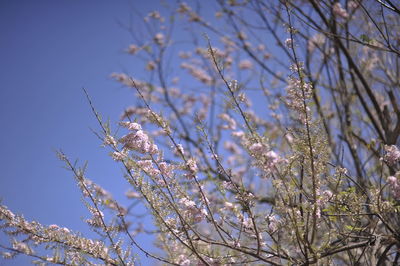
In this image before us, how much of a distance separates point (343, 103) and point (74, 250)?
4138 millimetres

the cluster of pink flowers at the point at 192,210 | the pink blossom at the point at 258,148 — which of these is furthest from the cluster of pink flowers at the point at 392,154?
the cluster of pink flowers at the point at 192,210

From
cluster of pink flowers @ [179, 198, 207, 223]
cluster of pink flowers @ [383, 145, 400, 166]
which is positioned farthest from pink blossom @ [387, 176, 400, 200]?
cluster of pink flowers @ [179, 198, 207, 223]

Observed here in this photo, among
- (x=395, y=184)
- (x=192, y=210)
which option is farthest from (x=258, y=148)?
(x=395, y=184)

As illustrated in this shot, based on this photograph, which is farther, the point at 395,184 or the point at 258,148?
the point at 395,184

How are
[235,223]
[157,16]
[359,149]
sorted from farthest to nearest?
[157,16] → [359,149] → [235,223]

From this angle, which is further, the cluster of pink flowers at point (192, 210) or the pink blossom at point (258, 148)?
the cluster of pink flowers at point (192, 210)

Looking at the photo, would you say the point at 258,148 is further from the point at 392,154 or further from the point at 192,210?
the point at 392,154

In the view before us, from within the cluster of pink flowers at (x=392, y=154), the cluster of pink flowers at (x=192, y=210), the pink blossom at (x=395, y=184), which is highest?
the cluster of pink flowers at (x=392, y=154)

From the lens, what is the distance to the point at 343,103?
16.5ft

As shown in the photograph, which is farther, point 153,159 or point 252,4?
point 252,4

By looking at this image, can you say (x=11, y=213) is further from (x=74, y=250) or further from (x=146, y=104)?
(x=146, y=104)

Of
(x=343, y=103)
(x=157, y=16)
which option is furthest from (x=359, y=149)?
(x=157, y=16)

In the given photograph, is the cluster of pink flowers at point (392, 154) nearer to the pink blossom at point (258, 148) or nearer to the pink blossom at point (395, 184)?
the pink blossom at point (395, 184)

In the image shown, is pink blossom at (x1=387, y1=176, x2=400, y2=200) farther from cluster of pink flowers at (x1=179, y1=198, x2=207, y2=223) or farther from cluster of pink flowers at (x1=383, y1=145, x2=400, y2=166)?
cluster of pink flowers at (x1=179, y1=198, x2=207, y2=223)
